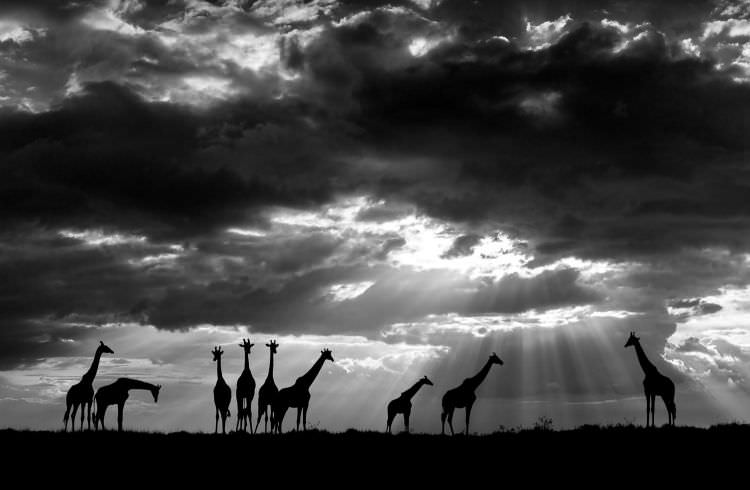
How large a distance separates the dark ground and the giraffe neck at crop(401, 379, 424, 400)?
10.9 meters

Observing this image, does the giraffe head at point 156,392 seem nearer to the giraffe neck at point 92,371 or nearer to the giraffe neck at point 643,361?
the giraffe neck at point 92,371

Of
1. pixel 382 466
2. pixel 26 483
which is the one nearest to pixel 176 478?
pixel 26 483

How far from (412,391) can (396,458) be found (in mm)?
16945

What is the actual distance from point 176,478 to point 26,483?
4580mm

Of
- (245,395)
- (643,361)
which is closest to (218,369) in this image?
(245,395)

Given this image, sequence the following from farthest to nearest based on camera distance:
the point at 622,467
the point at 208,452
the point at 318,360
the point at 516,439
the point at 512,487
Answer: the point at 318,360 → the point at 516,439 → the point at 208,452 → the point at 622,467 → the point at 512,487

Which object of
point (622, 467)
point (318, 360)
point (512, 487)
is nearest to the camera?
point (512, 487)

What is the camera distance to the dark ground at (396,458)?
25.3 metres

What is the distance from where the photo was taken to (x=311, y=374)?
4338 cm

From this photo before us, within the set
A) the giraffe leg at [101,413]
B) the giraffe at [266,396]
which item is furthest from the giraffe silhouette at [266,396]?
the giraffe leg at [101,413]

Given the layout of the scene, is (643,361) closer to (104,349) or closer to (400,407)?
(400,407)

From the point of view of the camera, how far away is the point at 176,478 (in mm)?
25578

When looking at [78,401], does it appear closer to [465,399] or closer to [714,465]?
[465,399]

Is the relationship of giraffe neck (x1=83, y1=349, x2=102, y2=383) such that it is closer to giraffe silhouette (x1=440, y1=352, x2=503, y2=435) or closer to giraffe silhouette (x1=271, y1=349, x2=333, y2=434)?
giraffe silhouette (x1=271, y1=349, x2=333, y2=434)
